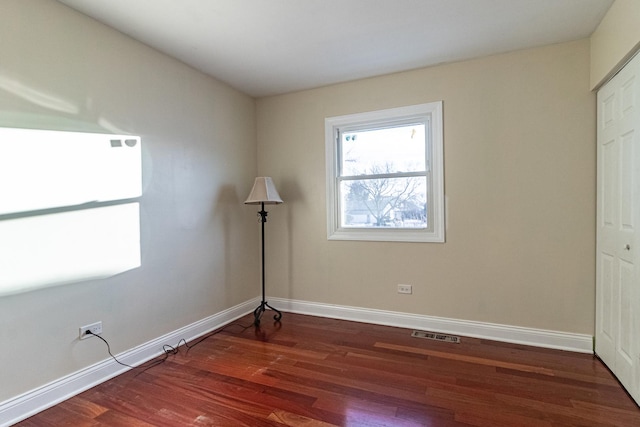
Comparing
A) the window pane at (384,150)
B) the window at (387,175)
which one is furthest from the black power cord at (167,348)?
the window pane at (384,150)

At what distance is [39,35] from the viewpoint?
1.95 m

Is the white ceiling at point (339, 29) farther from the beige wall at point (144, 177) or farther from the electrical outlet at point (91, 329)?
the electrical outlet at point (91, 329)

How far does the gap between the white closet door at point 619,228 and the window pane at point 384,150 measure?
4.44 ft

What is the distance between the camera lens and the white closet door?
1917mm

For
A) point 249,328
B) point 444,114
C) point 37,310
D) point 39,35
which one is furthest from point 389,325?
point 39,35

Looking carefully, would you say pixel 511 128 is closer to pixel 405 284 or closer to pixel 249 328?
pixel 405 284

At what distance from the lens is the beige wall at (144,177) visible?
6.15 ft

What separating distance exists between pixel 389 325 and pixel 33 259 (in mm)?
2868

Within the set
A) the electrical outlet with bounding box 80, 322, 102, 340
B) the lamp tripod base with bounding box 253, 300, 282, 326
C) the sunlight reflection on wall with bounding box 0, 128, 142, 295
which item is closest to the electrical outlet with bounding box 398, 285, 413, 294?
the lamp tripod base with bounding box 253, 300, 282, 326

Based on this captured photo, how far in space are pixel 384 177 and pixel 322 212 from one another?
2.54 feet

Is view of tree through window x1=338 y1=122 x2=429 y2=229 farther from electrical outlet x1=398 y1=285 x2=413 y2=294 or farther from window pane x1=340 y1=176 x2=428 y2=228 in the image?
electrical outlet x1=398 y1=285 x2=413 y2=294

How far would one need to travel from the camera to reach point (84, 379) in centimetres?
212

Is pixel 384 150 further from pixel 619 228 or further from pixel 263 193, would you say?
pixel 619 228

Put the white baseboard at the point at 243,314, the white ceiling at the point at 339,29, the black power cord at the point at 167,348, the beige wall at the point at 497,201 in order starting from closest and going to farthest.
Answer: the white baseboard at the point at 243,314, the white ceiling at the point at 339,29, the black power cord at the point at 167,348, the beige wall at the point at 497,201
